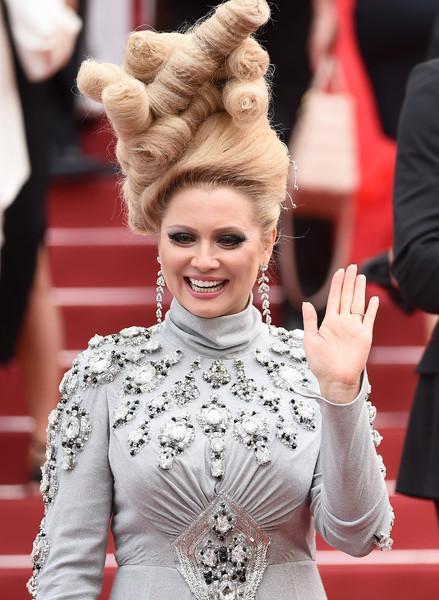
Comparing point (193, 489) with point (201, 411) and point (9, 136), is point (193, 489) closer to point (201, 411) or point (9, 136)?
point (201, 411)

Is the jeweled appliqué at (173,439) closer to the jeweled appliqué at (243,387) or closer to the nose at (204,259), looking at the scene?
the jeweled appliqué at (243,387)

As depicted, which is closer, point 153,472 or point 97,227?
point 153,472

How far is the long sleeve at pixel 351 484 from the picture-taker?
276 cm

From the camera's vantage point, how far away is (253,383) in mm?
3010

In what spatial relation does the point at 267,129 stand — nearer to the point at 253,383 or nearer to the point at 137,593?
the point at 253,383

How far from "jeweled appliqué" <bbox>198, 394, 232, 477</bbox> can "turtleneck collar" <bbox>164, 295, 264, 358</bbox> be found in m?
0.11

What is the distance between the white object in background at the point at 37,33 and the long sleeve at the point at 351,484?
2.25 meters

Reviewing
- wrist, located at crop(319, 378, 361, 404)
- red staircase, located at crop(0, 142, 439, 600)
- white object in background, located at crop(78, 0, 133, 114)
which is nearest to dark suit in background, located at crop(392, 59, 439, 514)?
wrist, located at crop(319, 378, 361, 404)

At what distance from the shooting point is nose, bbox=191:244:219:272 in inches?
114

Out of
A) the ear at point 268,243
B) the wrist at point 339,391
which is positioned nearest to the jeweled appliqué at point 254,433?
the wrist at point 339,391

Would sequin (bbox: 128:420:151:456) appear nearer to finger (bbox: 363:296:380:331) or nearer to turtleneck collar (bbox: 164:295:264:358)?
turtleneck collar (bbox: 164:295:264:358)

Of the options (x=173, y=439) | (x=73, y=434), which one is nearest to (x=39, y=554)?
(x=73, y=434)

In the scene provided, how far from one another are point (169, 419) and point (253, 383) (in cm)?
19

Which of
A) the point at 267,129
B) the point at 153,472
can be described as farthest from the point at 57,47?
the point at 153,472
